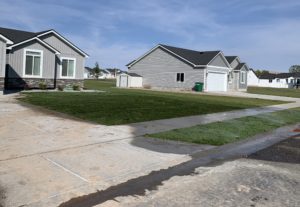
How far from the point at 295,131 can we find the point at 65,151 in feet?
30.1

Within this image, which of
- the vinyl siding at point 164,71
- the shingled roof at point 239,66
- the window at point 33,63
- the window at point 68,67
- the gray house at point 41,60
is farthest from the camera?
the shingled roof at point 239,66

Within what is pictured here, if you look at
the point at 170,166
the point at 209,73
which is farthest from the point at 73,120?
the point at 209,73

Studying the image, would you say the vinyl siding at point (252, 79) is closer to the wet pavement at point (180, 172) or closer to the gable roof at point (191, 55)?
the gable roof at point (191, 55)

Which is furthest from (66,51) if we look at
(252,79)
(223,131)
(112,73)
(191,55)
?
(112,73)

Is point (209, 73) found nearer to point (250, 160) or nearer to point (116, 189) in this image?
point (250, 160)

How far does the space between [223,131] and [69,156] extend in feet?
20.0

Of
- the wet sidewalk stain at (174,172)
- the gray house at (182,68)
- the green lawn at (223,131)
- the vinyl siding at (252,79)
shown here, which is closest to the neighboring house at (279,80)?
the vinyl siding at (252,79)

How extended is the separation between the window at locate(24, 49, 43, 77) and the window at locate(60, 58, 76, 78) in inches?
89.9

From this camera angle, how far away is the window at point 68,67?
2716cm

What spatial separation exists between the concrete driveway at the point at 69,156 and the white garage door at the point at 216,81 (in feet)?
94.9

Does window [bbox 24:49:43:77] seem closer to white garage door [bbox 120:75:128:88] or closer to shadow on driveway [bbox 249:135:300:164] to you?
white garage door [bbox 120:75:128:88]

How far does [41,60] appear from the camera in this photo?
986 inches

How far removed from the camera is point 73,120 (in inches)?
459

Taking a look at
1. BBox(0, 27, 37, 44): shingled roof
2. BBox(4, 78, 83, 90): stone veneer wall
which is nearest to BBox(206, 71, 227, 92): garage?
BBox(4, 78, 83, 90): stone veneer wall
